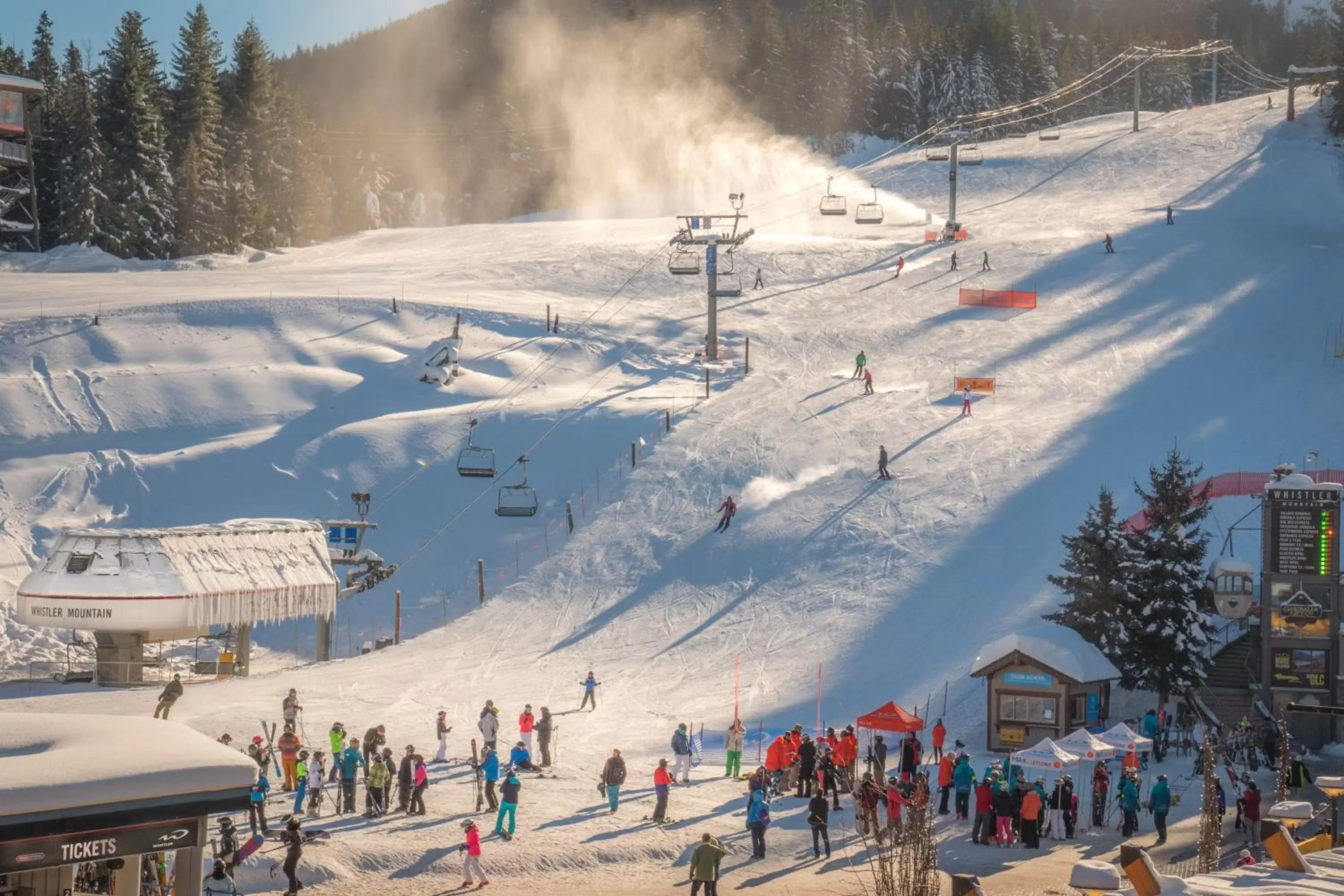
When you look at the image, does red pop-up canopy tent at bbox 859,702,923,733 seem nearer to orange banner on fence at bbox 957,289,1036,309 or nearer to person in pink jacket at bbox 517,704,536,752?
person in pink jacket at bbox 517,704,536,752

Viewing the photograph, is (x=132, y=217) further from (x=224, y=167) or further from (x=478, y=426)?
(x=478, y=426)

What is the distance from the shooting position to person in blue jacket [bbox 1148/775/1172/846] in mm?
22922

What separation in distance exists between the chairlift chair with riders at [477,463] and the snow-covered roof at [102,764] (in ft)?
115

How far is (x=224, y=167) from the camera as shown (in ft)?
276

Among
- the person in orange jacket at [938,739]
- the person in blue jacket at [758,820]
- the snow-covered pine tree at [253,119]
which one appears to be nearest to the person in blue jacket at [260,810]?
the person in blue jacket at [758,820]

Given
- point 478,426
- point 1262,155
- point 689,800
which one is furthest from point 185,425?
point 1262,155

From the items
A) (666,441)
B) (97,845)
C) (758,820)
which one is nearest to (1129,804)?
(758,820)

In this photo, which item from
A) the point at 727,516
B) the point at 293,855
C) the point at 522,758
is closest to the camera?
the point at 293,855

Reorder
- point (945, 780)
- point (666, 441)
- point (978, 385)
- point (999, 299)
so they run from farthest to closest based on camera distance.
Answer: point (999, 299) < point (978, 385) < point (666, 441) < point (945, 780)

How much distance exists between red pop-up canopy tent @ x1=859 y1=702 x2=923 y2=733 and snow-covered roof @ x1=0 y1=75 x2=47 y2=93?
2075 inches

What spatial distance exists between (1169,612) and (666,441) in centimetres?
1993

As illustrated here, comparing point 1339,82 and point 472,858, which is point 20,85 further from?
point 1339,82

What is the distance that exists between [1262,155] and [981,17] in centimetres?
3947

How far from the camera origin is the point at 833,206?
7788cm
